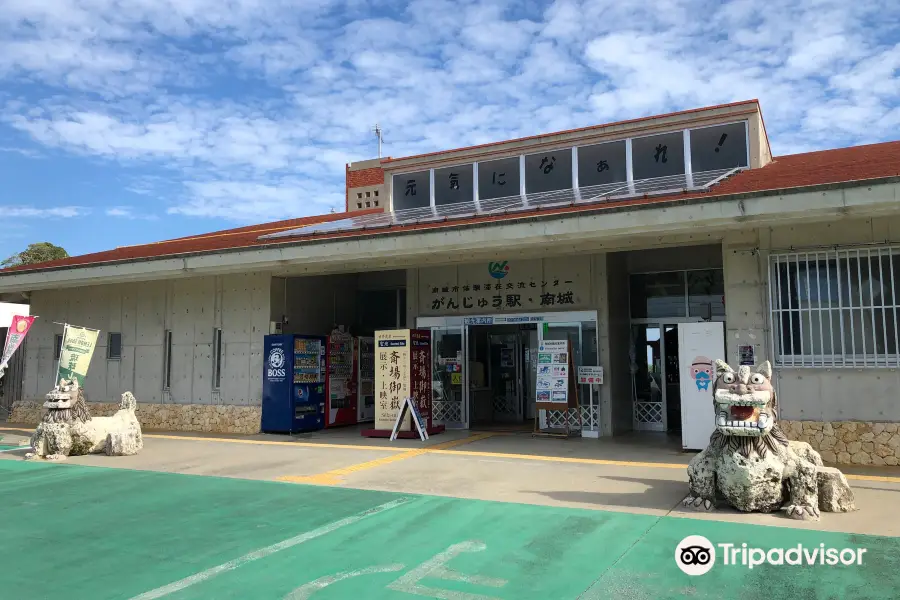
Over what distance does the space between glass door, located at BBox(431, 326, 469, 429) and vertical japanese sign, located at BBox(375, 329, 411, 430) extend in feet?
4.71

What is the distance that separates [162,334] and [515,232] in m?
9.52

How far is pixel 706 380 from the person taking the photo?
990 cm

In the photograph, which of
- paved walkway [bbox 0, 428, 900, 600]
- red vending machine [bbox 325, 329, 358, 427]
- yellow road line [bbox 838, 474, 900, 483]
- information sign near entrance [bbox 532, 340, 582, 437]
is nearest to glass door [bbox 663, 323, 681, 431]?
information sign near entrance [bbox 532, 340, 582, 437]

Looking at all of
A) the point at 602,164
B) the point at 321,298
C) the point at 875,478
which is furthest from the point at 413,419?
the point at 875,478

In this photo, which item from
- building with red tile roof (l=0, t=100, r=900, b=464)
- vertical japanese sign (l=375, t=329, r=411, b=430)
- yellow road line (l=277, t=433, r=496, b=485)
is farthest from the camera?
vertical japanese sign (l=375, t=329, r=411, b=430)

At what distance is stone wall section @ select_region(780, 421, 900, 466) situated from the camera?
28.1 ft

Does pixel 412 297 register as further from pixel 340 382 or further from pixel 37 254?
pixel 37 254

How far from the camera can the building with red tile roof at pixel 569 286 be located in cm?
890

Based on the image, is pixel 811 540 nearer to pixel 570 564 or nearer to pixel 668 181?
pixel 570 564

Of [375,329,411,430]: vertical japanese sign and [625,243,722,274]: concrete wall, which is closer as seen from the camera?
[375,329,411,430]: vertical japanese sign

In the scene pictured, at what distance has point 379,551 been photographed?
5223 millimetres

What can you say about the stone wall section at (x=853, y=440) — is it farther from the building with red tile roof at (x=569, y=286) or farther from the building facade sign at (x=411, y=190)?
the building facade sign at (x=411, y=190)

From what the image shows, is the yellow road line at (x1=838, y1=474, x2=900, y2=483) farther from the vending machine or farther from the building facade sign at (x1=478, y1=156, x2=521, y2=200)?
the vending machine

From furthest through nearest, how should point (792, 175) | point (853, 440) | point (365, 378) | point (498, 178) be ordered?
point (365, 378)
point (498, 178)
point (792, 175)
point (853, 440)
